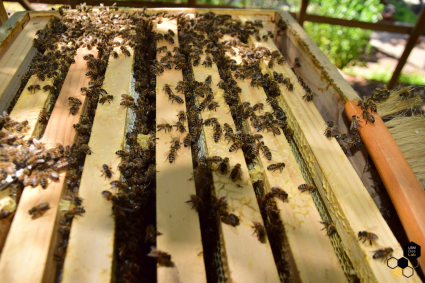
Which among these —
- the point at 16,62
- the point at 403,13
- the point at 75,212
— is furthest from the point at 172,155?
the point at 403,13

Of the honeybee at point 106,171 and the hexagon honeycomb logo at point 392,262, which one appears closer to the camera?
the hexagon honeycomb logo at point 392,262

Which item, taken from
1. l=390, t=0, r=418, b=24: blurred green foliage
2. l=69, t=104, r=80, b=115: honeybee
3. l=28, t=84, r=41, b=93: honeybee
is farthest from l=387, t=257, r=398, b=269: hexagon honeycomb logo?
l=390, t=0, r=418, b=24: blurred green foliage

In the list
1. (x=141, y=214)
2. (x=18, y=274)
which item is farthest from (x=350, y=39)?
(x=18, y=274)

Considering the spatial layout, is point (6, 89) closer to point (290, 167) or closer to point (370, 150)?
point (290, 167)

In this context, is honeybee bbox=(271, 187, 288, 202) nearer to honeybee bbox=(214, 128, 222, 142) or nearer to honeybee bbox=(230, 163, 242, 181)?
honeybee bbox=(230, 163, 242, 181)

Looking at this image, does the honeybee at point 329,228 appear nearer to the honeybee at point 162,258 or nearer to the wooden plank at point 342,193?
the wooden plank at point 342,193

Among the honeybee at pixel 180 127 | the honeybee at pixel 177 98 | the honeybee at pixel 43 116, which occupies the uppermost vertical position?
the honeybee at pixel 177 98

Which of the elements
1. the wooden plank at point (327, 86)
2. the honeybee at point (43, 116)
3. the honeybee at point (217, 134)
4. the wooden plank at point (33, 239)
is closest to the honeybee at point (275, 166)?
the honeybee at point (217, 134)
